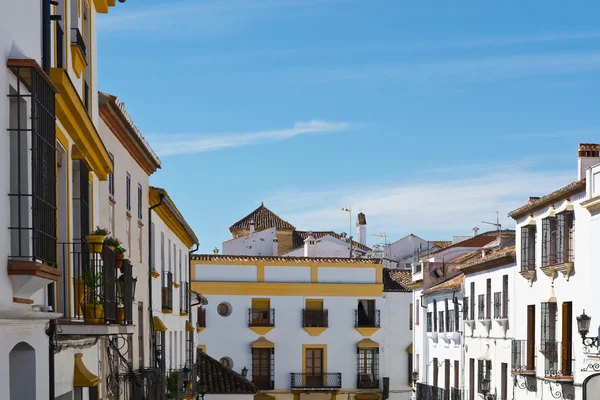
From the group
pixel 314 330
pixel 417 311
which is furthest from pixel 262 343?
pixel 417 311

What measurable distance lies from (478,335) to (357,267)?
1871cm

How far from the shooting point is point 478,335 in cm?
3394

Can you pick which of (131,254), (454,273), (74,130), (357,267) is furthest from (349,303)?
(74,130)

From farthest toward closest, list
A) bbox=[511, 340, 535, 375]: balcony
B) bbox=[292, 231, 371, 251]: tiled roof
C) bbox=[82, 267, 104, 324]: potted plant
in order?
bbox=[292, 231, 371, 251]: tiled roof
bbox=[511, 340, 535, 375]: balcony
bbox=[82, 267, 104, 324]: potted plant

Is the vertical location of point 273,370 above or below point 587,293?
below

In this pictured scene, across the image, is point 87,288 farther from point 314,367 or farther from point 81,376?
point 314,367

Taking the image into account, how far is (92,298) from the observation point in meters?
10.3

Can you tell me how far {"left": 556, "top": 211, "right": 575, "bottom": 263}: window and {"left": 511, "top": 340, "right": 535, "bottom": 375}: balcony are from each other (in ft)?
11.0

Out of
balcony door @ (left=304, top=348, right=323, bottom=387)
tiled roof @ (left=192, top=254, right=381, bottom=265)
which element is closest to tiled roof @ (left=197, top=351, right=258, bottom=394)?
tiled roof @ (left=192, top=254, right=381, bottom=265)

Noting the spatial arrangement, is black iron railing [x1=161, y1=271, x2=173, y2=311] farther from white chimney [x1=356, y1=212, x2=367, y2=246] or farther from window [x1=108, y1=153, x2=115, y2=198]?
white chimney [x1=356, y1=212, x2=367, y2=246]

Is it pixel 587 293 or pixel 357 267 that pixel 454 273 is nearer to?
pixel 357 267

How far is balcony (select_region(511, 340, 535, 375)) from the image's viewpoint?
90.8ft

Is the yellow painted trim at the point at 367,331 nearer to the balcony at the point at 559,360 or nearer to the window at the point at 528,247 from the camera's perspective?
the window at the point at 528,247

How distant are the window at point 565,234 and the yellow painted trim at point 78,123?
14.5 m
